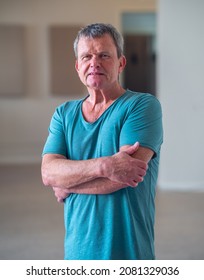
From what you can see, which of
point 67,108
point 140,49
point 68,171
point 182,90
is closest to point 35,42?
point 140,49

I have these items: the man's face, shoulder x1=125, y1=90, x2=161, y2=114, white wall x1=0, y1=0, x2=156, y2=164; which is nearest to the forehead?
the man's face

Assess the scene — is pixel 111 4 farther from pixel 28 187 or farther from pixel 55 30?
pixel 28 187

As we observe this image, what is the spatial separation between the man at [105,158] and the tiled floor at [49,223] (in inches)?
38.1

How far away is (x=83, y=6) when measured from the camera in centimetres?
432

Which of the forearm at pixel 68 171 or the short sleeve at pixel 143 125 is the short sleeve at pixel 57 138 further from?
the short sleeve at pixel 143 125

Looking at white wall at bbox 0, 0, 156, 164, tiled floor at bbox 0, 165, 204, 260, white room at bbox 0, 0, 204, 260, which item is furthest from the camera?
white wall at bbox 0, 0, 156, 164

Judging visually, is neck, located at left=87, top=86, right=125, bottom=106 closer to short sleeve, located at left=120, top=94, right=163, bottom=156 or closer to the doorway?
short sleeve, located at left=120, top=94, right=163, bottom=156

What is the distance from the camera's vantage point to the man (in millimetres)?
802

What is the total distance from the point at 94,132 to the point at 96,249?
259mm

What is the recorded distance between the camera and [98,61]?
0.82 metres

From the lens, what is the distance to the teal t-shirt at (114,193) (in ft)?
2.70

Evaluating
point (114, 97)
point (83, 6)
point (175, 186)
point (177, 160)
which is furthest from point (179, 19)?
point (114, 97)

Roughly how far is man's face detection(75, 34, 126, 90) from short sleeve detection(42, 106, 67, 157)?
0.37 ft

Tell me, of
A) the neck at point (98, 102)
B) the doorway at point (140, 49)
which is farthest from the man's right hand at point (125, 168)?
the doorway at point (140, 49)
